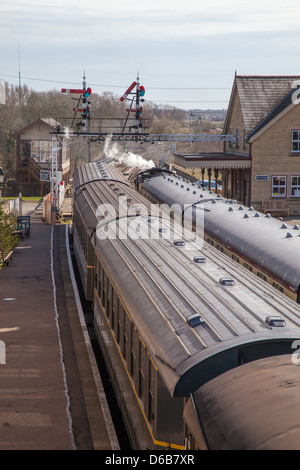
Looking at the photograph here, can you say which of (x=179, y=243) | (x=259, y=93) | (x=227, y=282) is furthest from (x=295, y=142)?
(x=227, y=282)

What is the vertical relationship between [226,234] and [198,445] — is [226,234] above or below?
above

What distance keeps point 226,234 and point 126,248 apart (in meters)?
4.20

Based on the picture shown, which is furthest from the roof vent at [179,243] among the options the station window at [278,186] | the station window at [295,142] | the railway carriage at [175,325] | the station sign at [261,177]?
the station window at [295,142]

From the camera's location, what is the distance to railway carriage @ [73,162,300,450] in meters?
6.53

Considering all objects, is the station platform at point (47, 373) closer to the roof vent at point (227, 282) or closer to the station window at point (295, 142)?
the roof vent at point (227, 282)

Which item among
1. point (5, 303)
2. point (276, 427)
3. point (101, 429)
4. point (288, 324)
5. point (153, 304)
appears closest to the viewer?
point (276, 427)

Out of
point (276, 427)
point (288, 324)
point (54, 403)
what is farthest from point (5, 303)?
point (276, 427)

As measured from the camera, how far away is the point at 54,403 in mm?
11758

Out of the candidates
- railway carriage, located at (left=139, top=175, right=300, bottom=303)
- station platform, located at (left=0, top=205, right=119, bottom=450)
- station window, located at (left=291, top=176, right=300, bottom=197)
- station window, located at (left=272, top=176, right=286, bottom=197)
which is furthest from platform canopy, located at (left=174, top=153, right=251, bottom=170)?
station platform, located at (left=0, top=205, right=119, bottom=450)

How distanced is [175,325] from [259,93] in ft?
105

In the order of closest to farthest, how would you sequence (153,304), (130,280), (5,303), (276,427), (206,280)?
(276,427)
(153,304)
(206,280)
(130,280)
(5,303)

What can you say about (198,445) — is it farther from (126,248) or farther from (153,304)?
(126,248)

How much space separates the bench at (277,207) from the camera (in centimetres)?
3400

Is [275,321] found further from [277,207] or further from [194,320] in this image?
[277,207]
